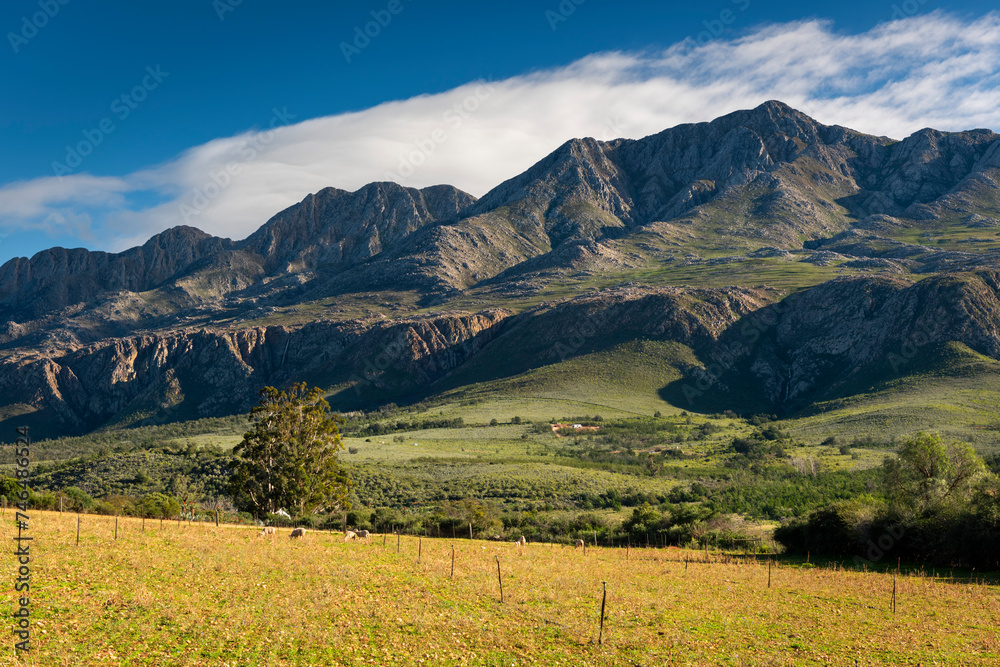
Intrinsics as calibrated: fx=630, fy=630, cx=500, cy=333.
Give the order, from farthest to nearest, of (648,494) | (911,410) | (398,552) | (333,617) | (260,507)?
1. (911,410)
2. (648,494)
3. (260,507)
4. (398,552)
5. (333,617)

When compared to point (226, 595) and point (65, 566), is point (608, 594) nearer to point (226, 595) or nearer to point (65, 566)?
point (226, 595)

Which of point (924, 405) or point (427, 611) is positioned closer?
point (427, 611)

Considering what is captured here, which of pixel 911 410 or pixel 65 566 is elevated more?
pixel 911 410

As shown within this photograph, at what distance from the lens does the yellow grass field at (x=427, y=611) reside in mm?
19219

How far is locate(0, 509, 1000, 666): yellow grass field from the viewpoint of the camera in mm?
19219

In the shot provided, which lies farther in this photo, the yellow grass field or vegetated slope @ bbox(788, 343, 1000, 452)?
vegetated slope @ bbox(788, 343, 1000, 452)

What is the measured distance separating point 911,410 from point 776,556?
10868 cm

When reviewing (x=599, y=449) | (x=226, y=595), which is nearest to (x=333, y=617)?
(x=226, y=595)

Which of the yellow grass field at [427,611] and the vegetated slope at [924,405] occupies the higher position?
the vegetated slope at [924,405]

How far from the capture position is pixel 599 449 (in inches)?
5394

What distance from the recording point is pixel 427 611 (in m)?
23.7

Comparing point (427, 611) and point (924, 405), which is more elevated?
point (924, 405)

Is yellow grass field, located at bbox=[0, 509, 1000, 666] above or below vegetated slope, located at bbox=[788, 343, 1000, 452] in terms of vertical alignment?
below

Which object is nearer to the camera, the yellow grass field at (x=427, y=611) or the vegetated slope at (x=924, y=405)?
the yellow grass field at (x=427, y=611)
